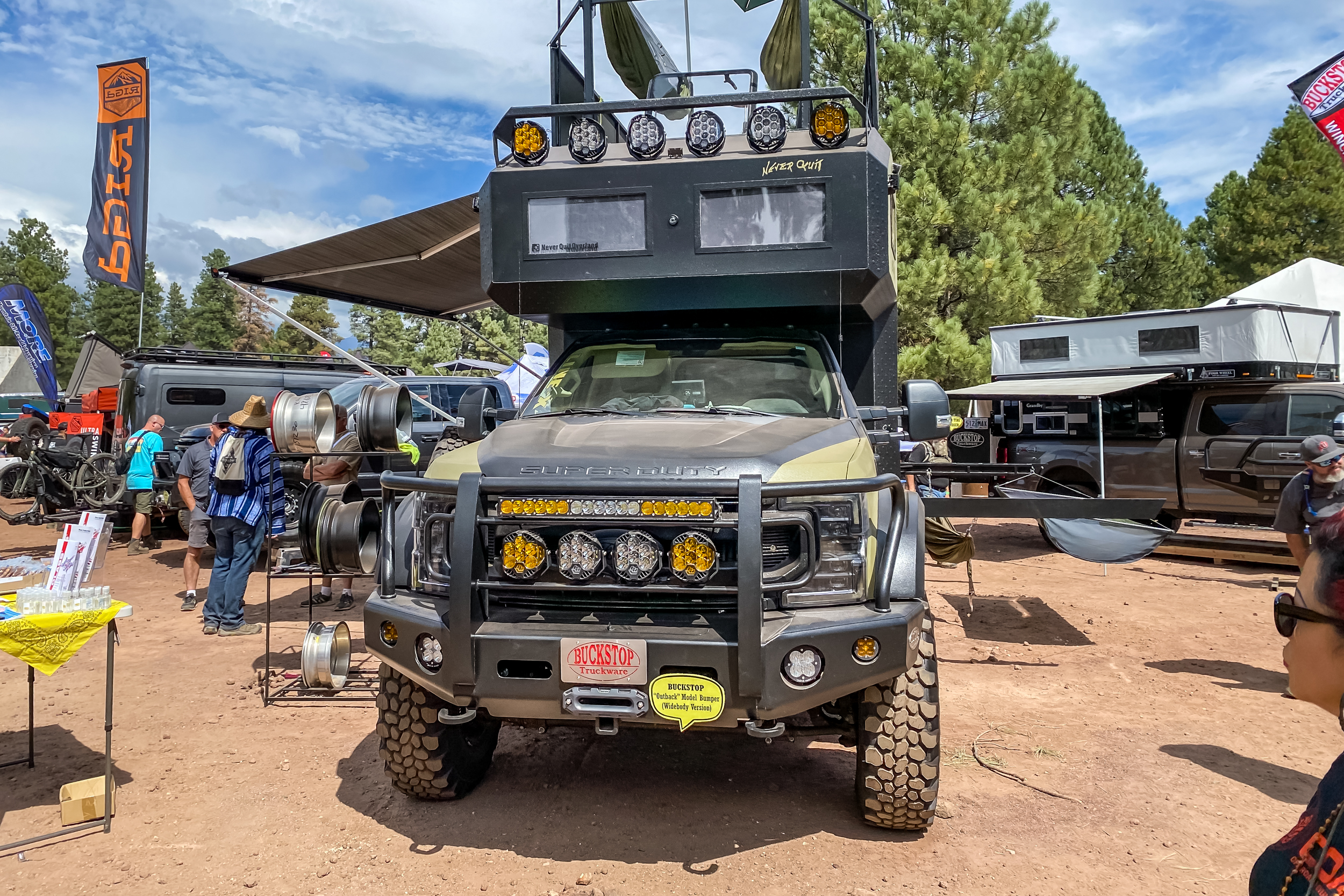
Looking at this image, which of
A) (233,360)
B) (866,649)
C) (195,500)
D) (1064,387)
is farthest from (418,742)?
(233,360)

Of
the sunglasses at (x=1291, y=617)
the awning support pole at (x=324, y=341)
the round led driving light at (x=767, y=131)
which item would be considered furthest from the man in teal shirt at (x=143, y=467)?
the sunglasses at (x=1291, y=617)

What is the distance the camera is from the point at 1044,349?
512 inches

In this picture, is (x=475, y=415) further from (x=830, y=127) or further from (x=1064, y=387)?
(x=1064, y=387)

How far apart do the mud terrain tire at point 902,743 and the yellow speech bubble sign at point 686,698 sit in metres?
0.79

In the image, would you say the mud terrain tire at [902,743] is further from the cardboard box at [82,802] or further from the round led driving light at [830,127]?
the cardboard box at [82,802]

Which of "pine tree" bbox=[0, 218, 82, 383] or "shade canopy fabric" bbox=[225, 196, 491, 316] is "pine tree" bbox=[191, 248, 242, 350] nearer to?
"pine tree" bbox=[0, 218, 82, 383]

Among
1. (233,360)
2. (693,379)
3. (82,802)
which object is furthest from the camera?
(233,360)

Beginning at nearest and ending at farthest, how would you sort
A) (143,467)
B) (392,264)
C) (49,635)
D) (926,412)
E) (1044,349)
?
(49,635), (926,412), (392,264), (143,467), (1044,349)

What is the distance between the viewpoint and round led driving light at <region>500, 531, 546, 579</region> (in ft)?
11.7

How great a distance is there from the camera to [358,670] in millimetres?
6457

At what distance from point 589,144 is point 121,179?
1025 centimetres

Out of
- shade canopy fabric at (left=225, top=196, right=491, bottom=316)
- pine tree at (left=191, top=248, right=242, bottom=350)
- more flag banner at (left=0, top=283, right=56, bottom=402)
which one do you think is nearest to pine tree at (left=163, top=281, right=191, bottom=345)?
pine tree at (left=191, top=248, right=242, bottom=350)

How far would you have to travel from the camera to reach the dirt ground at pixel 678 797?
3646 mm

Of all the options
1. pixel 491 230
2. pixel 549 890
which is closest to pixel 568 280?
pixel 491 230
